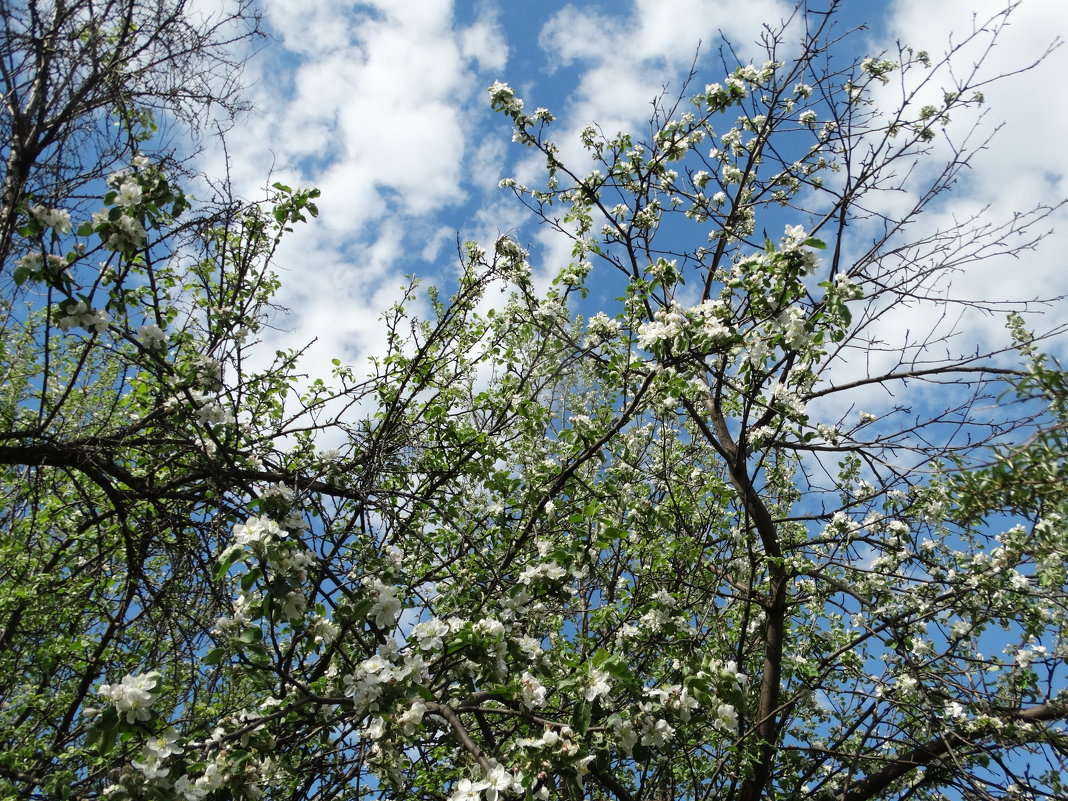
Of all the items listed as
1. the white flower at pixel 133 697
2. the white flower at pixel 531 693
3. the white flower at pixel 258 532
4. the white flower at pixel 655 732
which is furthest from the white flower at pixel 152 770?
the white flower at pixel 655 732

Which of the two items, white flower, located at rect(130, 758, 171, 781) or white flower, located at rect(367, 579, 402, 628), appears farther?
white flower, located at rect(367, 579, 402, 628)

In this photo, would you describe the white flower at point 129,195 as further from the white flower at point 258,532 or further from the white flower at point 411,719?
the white flower at point 411,719

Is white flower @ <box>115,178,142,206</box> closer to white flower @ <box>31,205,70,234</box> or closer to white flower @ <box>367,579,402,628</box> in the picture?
white flower @ <box>31,205,70,234</box>

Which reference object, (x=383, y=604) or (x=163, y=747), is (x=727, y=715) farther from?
(x=163, y=747)

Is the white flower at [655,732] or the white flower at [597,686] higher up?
the white flower at [597,686]

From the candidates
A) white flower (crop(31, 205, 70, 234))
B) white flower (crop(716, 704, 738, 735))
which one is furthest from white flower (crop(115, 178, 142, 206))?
white flower (crop(716, 704, 738, 735))

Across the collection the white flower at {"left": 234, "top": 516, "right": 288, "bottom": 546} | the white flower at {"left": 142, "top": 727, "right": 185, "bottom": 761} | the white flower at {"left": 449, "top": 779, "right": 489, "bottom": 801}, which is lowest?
the white flower at {"left": 449, "top": 779, "right": 489, "bottom": 801}

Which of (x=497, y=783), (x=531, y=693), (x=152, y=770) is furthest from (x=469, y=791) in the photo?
(x=152, y=770)

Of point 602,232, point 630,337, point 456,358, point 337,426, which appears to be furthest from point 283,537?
point 602,232

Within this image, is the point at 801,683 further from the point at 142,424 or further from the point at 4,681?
the point at 4,681

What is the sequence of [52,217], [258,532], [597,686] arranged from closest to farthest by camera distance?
[258,532], [597,686], [52,217]

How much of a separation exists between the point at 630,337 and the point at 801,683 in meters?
3.06

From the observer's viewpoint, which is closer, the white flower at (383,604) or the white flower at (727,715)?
the white flower at (383,604)

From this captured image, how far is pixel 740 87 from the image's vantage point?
5473 mm
